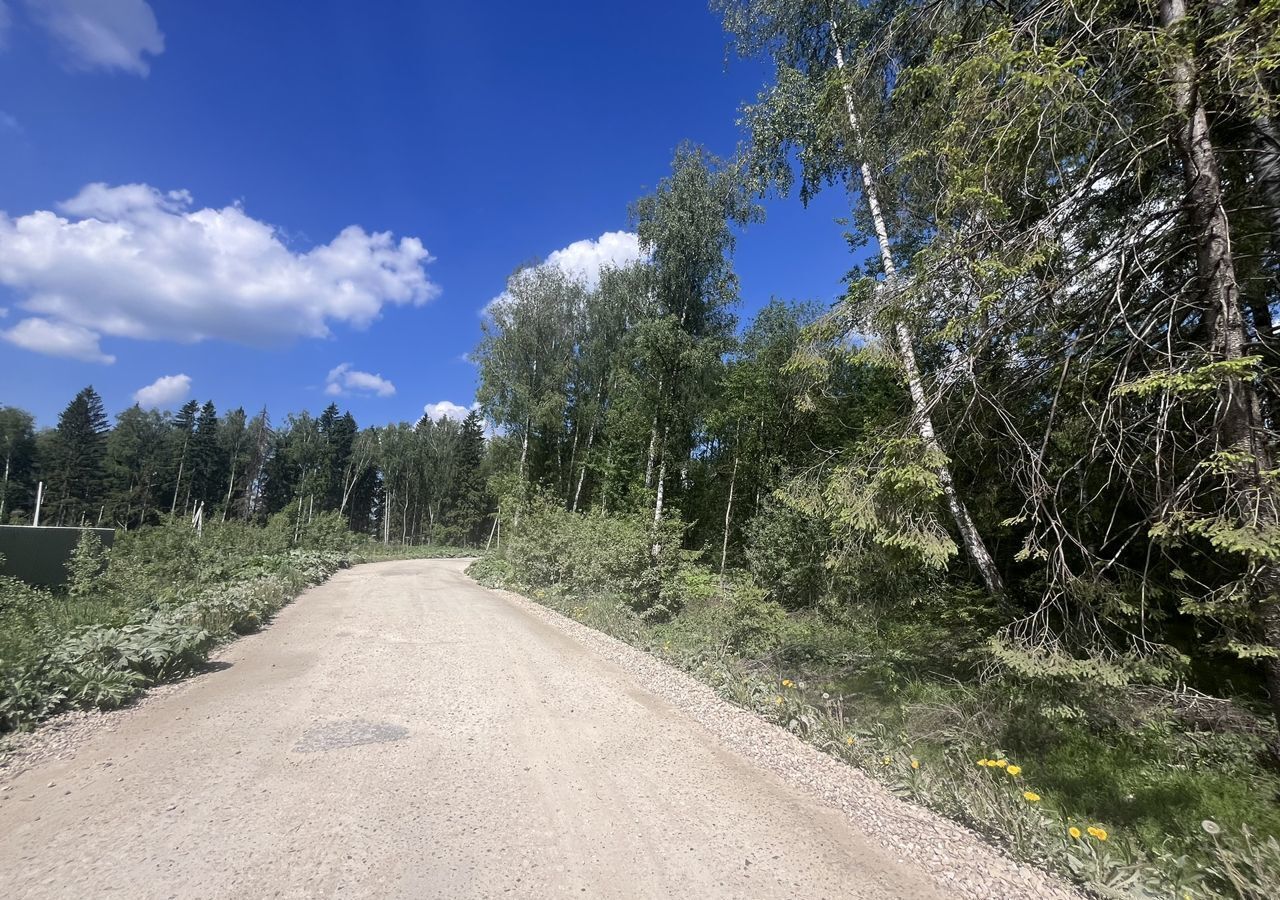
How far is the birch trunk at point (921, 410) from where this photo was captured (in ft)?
17.5

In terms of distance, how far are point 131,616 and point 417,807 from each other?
6.15m

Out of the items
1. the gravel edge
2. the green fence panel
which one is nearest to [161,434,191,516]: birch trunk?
the green fence panel

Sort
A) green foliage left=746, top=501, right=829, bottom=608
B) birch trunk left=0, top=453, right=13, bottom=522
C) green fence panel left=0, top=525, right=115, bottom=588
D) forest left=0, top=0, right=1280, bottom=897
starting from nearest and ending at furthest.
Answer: forest left=0, top=0, right=1280, bottom=897
green foliage left=746, top=501, right=829, bottom=608
green fence panel left=0, top=525, right=115, bottom=588
birch trunk left=0, top=453, right=13, bottom=522

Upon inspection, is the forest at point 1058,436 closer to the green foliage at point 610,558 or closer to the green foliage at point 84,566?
the green foliage at point 610,558

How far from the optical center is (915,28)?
6.91 metres

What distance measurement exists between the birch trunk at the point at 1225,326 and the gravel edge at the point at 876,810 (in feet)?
7.37

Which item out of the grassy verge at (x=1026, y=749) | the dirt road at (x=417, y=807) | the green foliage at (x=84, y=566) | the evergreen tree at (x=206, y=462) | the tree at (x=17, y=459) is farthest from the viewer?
the evergreen tree at (x=206, y=462)

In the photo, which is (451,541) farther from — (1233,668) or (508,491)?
(1233,668)

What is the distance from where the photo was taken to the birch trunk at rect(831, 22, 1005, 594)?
532 cm

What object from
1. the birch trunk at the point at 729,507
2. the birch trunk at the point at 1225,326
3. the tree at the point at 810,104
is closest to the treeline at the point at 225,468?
the birch trunk at the point at 729,507

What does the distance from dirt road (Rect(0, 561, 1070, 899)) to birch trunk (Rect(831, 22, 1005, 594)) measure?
3.04 m

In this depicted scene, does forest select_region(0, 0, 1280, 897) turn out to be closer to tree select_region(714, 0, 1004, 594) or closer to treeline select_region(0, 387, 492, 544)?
tree select_region(714, 0, 1004, 594)

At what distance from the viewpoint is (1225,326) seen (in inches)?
146

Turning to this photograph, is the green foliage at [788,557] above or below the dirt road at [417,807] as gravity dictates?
above
